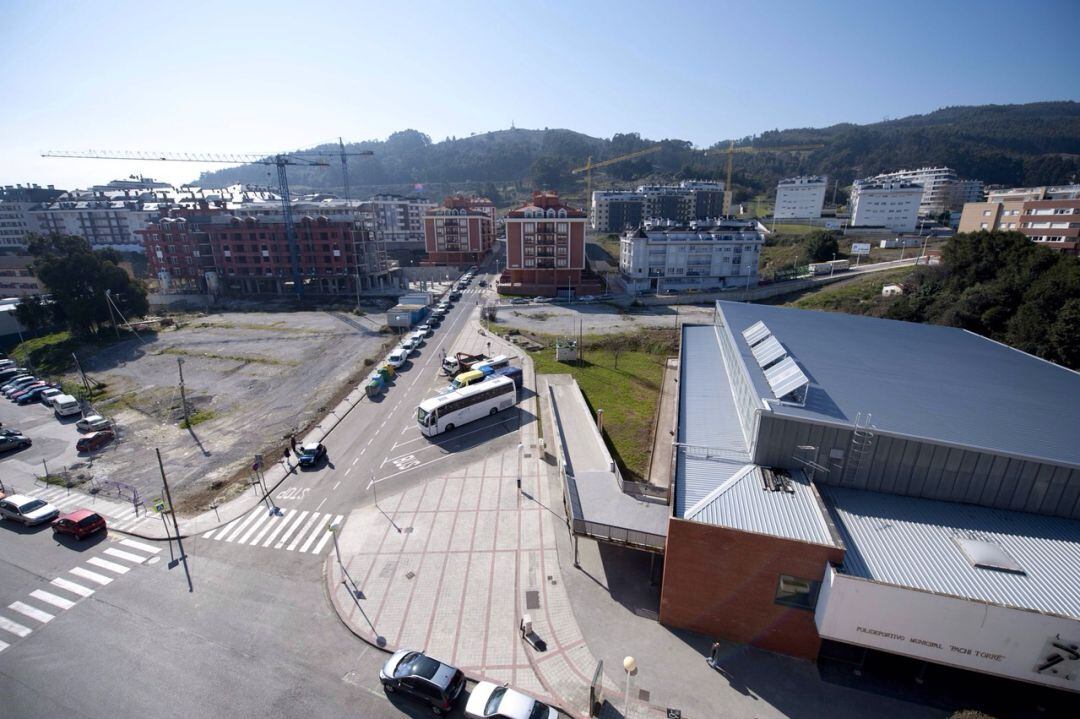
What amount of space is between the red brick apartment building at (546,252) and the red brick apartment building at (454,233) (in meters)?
23.7

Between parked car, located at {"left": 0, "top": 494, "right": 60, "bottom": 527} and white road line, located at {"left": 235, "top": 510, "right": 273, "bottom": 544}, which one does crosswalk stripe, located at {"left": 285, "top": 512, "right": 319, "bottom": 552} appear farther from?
parked car, located at {"left": 0, "top": 494, "right": 60, "bottom": 527}

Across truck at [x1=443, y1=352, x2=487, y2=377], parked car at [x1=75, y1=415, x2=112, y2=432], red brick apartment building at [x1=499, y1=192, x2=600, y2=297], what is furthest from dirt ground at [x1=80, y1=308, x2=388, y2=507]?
red brick apartment building at [x1=499, y1=192, x2=600, y2=297]

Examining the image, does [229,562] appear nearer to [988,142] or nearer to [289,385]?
[289,385]

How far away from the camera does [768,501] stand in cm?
1505

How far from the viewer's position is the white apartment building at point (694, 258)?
238 feet

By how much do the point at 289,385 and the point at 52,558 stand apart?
20181mm

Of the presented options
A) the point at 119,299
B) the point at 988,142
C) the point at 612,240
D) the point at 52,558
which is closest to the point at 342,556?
the point at 52,558

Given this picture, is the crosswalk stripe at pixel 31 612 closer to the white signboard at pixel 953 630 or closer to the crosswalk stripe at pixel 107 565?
the crosswalk stripe at pixel 107 565

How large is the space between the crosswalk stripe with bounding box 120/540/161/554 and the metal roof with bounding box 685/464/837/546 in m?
21.7

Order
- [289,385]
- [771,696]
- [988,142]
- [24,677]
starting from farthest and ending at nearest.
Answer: [988,142] < [289,385] < [24,677] < [771,696]

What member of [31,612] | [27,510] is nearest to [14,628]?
[31,612]

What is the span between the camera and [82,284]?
50.5 meters

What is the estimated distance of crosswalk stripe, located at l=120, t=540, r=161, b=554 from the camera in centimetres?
1950

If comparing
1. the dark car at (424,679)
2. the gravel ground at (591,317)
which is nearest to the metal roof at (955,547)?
the dark car at (424,679)
